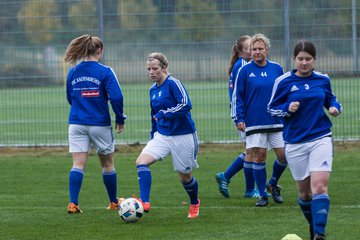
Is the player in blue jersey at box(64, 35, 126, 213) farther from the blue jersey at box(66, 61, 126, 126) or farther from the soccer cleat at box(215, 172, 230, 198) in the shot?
the soccer cleat at box(215, 172, 230, 198)

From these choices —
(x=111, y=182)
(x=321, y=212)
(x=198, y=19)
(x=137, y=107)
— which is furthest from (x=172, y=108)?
(x=137, y=107)

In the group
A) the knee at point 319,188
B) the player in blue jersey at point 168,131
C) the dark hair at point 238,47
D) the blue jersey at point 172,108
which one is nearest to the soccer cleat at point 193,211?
the player in blue jersey at point 168,131

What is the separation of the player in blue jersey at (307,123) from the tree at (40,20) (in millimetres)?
10109

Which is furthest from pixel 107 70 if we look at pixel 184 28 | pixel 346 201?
pixel 184 28

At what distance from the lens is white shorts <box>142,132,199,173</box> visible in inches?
406

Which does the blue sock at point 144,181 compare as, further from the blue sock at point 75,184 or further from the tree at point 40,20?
the tree at point 40,20

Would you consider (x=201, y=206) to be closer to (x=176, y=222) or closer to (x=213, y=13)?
(x=176, y=222)

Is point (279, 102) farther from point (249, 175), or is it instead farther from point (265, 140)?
point (249, 175)

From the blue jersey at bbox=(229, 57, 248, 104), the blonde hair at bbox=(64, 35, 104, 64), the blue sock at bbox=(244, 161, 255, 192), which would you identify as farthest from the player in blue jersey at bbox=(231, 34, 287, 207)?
the blonde hair at bbox=(64, 35, 104, 64)

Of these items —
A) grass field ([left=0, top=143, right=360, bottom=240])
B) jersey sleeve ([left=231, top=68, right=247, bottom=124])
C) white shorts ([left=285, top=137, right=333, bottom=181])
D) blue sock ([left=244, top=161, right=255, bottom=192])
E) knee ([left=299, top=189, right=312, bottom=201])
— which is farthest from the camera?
blue sock ([left=244, top=161, right=255, bottom=192])

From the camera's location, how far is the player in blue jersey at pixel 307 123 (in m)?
8.45

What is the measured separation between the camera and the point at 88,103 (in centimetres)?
1086

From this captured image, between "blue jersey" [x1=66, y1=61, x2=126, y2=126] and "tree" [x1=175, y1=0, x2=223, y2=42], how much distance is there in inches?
277

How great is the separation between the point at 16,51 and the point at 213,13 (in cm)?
383
